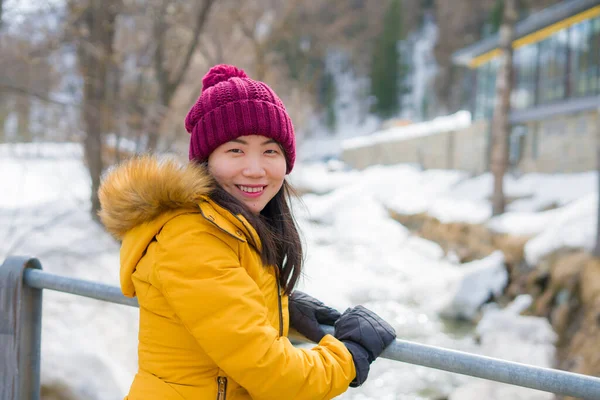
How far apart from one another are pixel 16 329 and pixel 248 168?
1015mm

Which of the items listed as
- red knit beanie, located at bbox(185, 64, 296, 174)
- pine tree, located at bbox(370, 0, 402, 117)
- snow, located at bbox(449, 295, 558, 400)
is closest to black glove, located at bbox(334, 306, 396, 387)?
red knit beanie, located at bbox(185, 64, 296, 174)

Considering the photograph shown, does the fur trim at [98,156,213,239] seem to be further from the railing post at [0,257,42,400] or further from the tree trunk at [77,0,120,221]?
the tree trunk at [77,0,120,221]

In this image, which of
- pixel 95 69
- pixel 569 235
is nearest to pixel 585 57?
pixel 569 235

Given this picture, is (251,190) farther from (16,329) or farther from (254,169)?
(16,329)

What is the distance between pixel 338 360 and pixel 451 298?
817cm

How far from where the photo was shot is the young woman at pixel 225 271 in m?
1.13

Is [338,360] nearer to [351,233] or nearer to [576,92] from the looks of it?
[351,233]

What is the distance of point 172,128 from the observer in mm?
8820

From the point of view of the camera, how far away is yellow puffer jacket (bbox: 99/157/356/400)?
1124 millimetres

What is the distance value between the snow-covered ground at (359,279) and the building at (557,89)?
1.17 meters

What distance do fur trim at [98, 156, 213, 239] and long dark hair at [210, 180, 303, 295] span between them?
8cm

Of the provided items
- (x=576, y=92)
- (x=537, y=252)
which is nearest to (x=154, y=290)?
(x=537, y=252)

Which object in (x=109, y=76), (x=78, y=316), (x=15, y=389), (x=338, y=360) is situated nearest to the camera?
(x=338, y=360)

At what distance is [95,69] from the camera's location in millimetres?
7242
